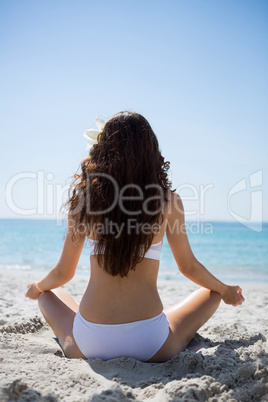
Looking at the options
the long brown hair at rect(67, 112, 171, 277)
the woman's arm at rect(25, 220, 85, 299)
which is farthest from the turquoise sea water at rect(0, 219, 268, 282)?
the long brown hair at rect(67, 112, 171, 277)

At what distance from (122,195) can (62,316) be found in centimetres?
106

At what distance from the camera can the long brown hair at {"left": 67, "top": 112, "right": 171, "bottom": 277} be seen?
2.14 m

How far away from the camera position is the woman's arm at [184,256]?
2.37 metres

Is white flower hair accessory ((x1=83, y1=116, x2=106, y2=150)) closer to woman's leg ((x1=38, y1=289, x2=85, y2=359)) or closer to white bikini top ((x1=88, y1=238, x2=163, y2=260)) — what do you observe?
white bikini top ((x1=88, y1=238, x2=163, y2=260))

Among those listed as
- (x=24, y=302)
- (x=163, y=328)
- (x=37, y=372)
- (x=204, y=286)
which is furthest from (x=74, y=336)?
(x=24, y=302)

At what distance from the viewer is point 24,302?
453 centimetres

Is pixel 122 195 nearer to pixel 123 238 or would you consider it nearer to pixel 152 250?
pixel 123 238

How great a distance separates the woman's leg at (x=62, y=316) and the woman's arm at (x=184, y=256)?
90cm

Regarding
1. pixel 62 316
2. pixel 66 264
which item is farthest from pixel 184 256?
pixel 62 316

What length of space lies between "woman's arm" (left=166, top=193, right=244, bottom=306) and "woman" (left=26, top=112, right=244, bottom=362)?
1 cm

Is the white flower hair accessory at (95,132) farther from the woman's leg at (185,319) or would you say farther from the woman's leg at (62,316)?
the woman's leg at (185,319)

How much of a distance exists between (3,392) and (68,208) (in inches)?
45.3

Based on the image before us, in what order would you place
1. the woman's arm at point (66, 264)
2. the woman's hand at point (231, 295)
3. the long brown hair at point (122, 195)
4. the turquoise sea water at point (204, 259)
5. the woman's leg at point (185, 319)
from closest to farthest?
the long brown hair at point (122, 195)
the woman's leg at point (185, 319)
the woman's arm at point (66, 264)
the woman's hand at point (231, 295)
the turquoise sea water at point (204, 259)

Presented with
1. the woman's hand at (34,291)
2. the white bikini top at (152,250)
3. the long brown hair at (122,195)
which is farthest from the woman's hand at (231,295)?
the woman's hand at (34,291)
